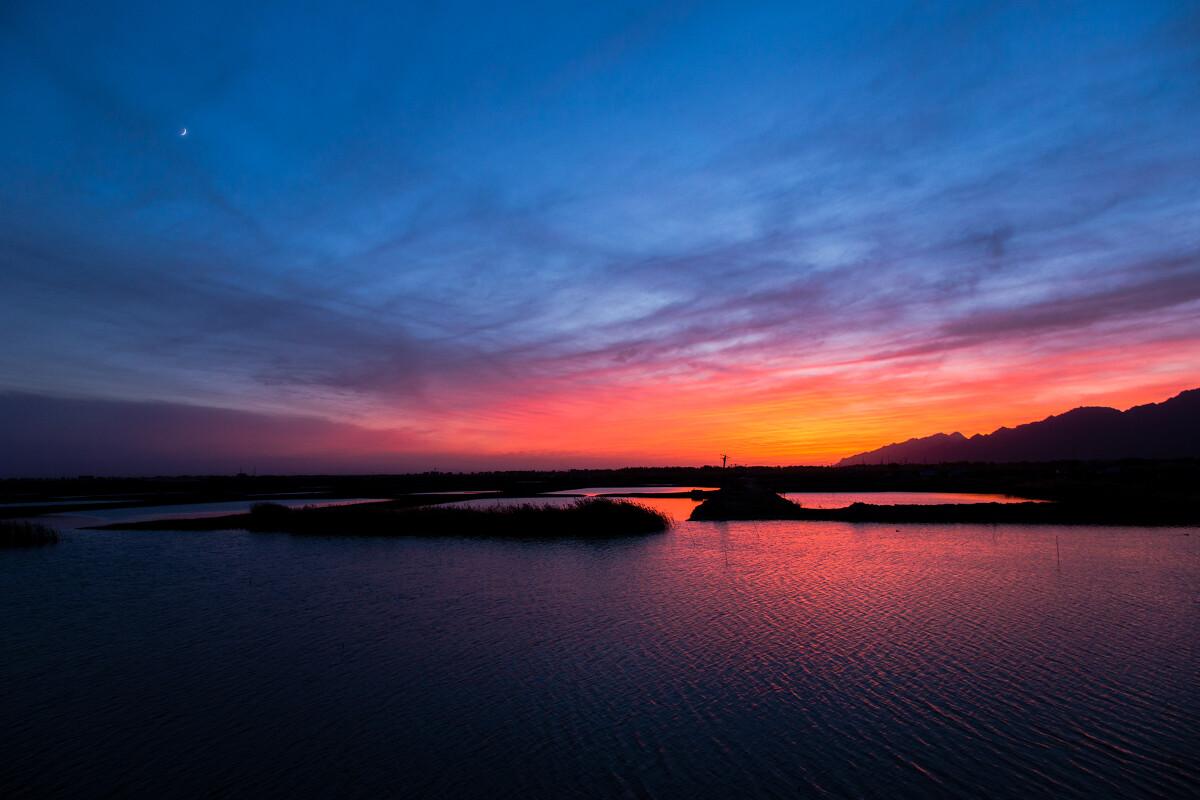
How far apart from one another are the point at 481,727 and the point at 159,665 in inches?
331

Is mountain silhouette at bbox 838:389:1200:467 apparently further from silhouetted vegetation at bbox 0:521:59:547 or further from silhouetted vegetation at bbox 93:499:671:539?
silhouetted vegetation at bbox 0:521:59:547

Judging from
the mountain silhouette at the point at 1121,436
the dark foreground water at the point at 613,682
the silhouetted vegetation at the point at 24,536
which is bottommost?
the dark foreground water at the point at 613,682

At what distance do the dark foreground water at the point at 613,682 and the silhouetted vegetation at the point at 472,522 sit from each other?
44.5ft

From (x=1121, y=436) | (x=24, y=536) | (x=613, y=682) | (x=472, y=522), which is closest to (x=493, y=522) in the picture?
(x=472, y=522)

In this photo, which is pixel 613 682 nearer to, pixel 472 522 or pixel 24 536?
pixel 472 522

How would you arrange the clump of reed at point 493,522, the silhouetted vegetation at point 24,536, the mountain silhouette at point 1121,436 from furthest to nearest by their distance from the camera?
1. the mountain silhouette at point 1121,436
2. the clump of reed at point 493,522
3. the silhouetted vegetation at point 24,536

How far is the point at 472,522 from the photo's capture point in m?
40.1

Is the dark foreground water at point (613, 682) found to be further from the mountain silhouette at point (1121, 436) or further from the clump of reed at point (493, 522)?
the mountain silhouette at point (1121, 436)

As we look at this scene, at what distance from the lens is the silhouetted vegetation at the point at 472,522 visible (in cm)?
3862

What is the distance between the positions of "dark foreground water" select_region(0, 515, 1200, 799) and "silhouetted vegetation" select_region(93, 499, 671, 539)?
13564 millimetres

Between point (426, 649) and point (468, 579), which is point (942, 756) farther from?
point (468, 579)

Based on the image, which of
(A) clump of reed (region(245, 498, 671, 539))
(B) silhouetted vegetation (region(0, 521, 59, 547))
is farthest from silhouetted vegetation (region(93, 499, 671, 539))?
(B) silhouetted vegetation (region(0, 521, 59, 547))

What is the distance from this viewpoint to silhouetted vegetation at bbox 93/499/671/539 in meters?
38.6

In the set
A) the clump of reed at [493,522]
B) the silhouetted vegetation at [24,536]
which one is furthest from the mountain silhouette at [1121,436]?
the silhouetted vegetation at [24,536]
